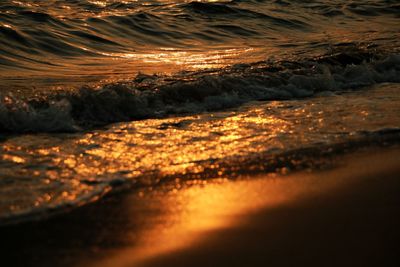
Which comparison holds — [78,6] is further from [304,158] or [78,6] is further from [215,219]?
[215,219]

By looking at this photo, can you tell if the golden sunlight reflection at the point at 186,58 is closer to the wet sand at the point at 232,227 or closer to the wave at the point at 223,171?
the wave at the point at 223,171

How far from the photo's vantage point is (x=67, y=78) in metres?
8.32

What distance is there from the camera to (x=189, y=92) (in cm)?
733

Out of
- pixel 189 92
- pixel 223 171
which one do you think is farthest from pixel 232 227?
pixel 189 92

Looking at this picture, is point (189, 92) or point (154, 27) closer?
point (189, 92)

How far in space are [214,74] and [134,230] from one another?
15.7 ft

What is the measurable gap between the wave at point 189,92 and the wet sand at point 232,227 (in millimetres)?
2308

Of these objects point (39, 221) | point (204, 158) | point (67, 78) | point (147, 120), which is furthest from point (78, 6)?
point (39, 221)

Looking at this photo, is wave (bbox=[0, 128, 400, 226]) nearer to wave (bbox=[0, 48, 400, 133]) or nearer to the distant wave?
wave (bbox=[0, 48, 400, 133])

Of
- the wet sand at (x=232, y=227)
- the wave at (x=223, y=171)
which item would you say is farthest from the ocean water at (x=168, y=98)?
the wet sand at (x=232, y=227)

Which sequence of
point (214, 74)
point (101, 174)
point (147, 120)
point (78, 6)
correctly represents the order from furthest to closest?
point (78, 6), point (214, 74), point (147, 120), point (101, 174)

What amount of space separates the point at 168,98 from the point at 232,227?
377 centimetres

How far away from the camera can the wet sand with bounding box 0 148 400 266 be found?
3.17 m

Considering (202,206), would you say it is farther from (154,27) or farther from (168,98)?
(154,27)
